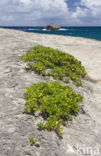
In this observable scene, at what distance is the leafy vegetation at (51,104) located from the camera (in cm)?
485

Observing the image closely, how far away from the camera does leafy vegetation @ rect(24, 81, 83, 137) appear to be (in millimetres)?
4845

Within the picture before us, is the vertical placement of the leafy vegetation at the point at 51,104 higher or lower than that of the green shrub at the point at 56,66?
lower

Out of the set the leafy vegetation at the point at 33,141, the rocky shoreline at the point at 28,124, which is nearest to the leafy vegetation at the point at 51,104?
the rocky shoreline at the point at 28,124

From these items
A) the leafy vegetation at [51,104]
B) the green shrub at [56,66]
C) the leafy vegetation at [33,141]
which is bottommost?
the leafy vegetation at [33,141]

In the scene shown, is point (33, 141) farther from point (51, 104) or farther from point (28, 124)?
point (51, 104)

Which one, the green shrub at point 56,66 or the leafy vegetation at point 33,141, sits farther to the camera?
the green shrub at point 56,66

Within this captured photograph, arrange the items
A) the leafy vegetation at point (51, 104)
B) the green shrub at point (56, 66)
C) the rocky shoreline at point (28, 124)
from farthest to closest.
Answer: the green shrub at point (56, 66) → the leafy vegetation at point (51, 104) → the rocky shoreline at point (28, 124)

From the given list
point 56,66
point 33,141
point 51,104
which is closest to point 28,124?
point 33,141

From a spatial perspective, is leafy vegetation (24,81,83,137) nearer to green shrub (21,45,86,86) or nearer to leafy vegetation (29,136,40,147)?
leafy vegetation (29,136,40,147)

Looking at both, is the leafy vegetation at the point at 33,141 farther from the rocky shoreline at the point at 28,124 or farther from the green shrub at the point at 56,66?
the green shrub at the point at 56,66

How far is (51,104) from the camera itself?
5336 mm

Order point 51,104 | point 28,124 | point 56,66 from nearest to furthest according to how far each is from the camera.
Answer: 1. point 28,124
2. point 51,104
3. point 56,66

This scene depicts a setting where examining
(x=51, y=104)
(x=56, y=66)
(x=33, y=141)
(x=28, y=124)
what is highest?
(x=56, y=66)

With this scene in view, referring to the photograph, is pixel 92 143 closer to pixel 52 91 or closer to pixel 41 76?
pixel 52 91
